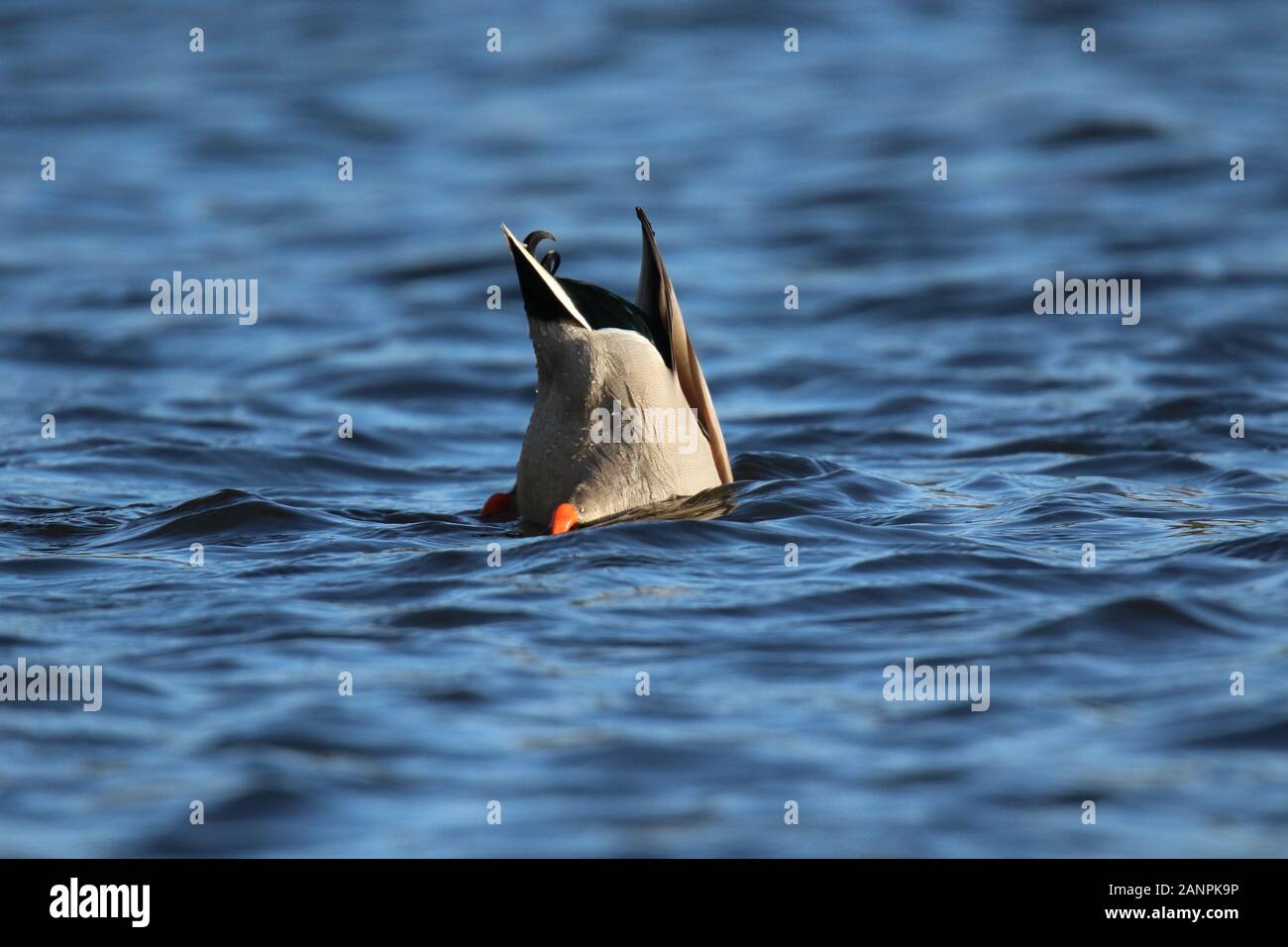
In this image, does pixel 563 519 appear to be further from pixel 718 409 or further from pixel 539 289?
pixel 718 409

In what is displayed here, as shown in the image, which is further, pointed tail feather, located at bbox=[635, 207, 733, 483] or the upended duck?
pointed tail feather, located at bbox=[635, 207, 733, 483]

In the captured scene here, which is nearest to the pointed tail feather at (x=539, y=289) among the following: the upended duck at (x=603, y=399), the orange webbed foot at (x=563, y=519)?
the upended duck at (x=603, y=399)

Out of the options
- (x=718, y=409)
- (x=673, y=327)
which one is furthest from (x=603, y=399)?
(x=718, y=409)

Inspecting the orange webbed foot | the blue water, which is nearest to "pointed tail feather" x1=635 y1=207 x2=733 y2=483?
the blue water

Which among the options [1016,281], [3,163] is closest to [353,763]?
[1016,281]

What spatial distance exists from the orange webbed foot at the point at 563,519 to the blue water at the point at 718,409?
131mm

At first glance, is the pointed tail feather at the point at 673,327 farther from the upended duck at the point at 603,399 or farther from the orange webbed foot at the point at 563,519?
the orange webbed foot at the point at 563,519

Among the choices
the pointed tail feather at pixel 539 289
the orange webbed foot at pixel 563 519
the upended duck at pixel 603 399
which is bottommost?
the orange webbed foot at pixel 563 519

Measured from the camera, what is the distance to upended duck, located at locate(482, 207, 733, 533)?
6746 mm

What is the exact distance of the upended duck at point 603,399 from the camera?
6746mm

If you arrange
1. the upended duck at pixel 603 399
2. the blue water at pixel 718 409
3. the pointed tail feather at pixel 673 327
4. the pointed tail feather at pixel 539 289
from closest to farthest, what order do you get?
the blue water at pixel 718 409 → the pointed tail feather at pixel 539 289 → the upended duck at pixel 603 399 → the pointed tail feather at pixel 673 327

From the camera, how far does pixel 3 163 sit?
17484 mm

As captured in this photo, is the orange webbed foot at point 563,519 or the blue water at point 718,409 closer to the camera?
the blue water at point 718,409

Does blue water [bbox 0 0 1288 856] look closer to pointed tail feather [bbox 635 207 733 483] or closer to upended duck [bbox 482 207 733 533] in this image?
upended duck [bbox 482 207 733 533]
